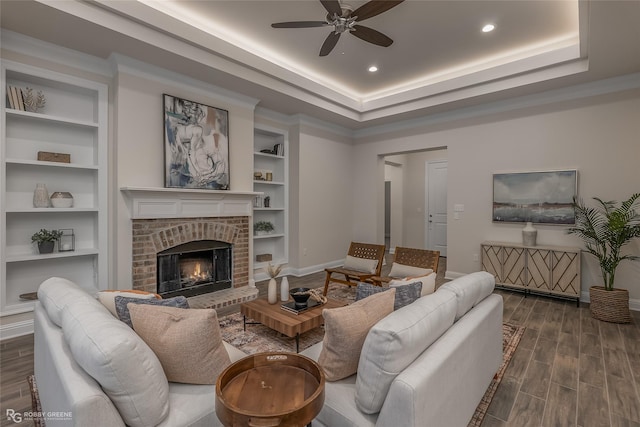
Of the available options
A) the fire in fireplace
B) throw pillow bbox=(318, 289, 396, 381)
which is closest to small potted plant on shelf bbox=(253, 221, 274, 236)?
the fire in fireplace

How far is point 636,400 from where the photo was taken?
2.07 metres

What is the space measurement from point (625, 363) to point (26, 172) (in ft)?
19.2

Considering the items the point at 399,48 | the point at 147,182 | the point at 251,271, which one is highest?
the point at 399,48

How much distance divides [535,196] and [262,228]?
4270mm

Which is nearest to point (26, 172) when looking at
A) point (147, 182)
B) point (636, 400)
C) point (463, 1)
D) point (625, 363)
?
point (147, 182)

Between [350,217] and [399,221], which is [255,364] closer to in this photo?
[350,217]

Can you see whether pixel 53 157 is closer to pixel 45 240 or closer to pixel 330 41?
pixel 45 240

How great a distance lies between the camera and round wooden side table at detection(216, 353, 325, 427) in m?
1.05

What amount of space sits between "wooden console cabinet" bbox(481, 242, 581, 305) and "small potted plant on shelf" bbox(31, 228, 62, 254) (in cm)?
544

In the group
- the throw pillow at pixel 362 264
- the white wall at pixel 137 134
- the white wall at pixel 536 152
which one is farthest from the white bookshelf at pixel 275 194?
the white wall at pixel 536 152

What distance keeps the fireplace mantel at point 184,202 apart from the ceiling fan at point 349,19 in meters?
2.22

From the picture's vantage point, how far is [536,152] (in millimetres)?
4465

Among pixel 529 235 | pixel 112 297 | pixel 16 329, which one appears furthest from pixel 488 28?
pixel 16 329

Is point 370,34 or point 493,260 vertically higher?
point 370,34
